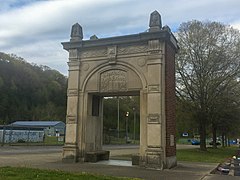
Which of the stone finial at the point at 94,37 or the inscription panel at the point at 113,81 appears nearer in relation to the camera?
the inscription panel at the point at 113,81

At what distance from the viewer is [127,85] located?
48.6 feet

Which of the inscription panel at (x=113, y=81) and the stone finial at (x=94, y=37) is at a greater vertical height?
the stone finial at (x=94, y=37)

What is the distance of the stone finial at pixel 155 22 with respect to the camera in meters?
14.4

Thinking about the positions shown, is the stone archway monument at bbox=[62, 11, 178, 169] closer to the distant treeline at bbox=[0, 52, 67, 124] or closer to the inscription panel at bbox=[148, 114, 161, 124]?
the inscription panel at bbox=[148, 114, 161, 124]

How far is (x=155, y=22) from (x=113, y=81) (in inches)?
137

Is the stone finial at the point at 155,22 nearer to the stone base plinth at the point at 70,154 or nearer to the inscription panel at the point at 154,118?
the inscription panel at the point at 154,118

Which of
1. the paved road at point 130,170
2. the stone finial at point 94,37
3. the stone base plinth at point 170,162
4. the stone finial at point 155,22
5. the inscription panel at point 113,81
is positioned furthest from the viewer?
the stone finial at point 94,37

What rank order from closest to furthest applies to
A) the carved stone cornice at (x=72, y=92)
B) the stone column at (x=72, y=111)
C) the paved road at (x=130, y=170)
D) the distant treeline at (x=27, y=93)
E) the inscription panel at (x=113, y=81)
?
1. the paved road at (x=130, y=170)
2. the inscription panel at (x=113, y=81)
3. the stone column at (x=72, y=111)
4. the carved stone cornice at (x=72, y=92)
5. the distant treeline at (x=27, y=93)

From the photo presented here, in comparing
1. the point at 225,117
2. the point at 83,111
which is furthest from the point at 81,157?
the point at 225,117

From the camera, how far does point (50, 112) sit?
240 ft

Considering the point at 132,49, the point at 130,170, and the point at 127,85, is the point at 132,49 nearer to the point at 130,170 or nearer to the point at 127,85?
the point at 127,85

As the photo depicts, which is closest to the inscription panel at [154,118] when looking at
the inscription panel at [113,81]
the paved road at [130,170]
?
the inscription panel at [113,81]

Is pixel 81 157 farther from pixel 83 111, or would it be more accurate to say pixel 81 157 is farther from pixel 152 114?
pixel 152 114

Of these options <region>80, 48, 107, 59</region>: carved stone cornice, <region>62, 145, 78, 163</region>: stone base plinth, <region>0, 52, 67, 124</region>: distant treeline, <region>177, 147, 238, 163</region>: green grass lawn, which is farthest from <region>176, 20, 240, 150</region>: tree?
<region>0, 52, 67, 124</region>: distant treeline
